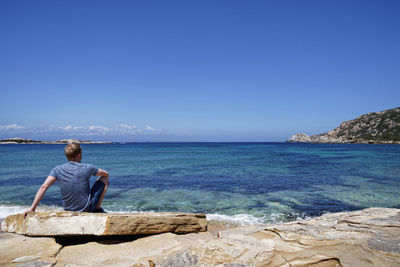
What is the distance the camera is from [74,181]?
4.91 meters

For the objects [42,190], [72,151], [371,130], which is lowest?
[42,190]

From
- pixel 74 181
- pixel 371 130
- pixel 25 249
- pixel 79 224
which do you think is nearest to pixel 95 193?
pixel 74 181

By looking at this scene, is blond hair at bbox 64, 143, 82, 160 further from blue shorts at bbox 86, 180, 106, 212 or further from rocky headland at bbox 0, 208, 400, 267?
rocky headland at bbox 0, 208, 400, 267

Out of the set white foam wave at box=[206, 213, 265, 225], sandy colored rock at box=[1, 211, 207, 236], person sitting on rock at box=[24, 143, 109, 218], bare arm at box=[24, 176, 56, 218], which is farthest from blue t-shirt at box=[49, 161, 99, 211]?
white foam wave at box=[206, 213, 265, 225]

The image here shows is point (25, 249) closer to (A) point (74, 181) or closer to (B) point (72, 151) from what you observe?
(A) point (74, 181)

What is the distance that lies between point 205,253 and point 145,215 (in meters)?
2.07

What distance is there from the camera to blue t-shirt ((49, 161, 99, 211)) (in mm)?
4895

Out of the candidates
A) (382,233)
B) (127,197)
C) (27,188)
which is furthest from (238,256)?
(27,188)

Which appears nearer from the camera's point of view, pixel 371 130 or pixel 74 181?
pixel 74 181

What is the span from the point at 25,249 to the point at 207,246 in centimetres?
344

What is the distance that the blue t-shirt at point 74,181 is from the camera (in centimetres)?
489

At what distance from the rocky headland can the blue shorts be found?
0.62 metres

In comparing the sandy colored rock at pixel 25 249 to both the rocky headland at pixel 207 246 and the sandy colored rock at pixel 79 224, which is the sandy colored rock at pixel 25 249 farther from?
the sandy colored rock at pixel 79 224

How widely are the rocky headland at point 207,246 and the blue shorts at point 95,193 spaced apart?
2.03ft
